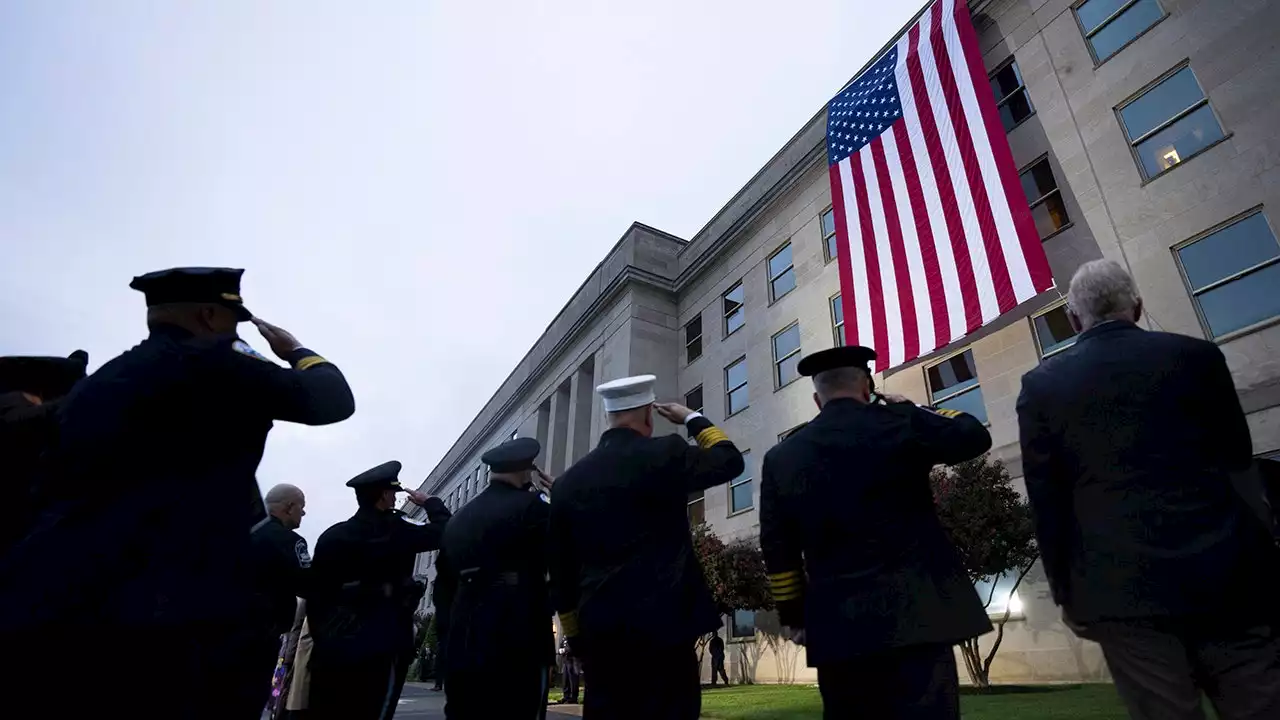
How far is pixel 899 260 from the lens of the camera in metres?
13.9

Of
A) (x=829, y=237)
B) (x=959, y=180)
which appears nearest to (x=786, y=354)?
(x=829, y=237)

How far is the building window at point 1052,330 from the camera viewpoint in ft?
Answer: 43.0

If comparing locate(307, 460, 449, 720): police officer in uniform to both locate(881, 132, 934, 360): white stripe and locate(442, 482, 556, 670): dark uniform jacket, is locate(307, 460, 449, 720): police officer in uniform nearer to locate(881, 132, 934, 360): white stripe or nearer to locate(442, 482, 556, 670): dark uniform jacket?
locate(442, 482, 556, 670): dark uniform jacket

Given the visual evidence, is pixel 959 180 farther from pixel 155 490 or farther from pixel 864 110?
pixel 155 490

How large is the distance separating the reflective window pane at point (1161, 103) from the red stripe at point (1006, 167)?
268 cm

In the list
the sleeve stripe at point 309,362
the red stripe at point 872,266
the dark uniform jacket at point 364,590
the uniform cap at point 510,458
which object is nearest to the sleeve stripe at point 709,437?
the uniform cap at point 510,458

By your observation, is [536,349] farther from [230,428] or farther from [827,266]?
[230,428]

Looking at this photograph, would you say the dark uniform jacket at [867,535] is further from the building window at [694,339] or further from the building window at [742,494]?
the building window at [694,339]

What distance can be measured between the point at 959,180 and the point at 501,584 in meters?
12.8

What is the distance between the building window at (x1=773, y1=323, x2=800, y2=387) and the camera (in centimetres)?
2073

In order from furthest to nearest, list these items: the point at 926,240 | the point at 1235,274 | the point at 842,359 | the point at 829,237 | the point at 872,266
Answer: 1. the point at 829,237
2. the point at 872,266
3. the point at 926,240
4. the point at 1235,274
5. the point at 842,359

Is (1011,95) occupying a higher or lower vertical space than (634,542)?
higher

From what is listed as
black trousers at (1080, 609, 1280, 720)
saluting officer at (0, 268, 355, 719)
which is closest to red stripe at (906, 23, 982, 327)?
black trousers at (1080, 609, 1280, 720)

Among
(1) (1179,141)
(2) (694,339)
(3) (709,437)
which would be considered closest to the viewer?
(3) (709,437)
